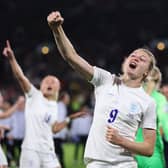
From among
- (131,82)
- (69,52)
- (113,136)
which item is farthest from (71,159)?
(113,136)

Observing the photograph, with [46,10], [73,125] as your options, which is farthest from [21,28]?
[73,125]

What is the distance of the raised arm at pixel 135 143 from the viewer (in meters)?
5.02

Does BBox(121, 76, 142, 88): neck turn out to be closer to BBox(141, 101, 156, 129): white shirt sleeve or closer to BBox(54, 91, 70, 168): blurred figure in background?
BBox(141, 101, 156, 129): white shirt sleeve

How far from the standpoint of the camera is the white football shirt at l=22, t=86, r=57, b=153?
8.55 metres

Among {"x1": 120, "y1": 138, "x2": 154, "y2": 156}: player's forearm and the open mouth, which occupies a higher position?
the open mouth

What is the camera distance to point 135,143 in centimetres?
524

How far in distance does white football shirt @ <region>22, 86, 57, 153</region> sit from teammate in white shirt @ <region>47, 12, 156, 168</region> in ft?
10.4

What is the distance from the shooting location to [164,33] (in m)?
26.8

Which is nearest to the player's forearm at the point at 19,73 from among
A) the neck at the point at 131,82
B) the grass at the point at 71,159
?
the neck at the point at 131,82

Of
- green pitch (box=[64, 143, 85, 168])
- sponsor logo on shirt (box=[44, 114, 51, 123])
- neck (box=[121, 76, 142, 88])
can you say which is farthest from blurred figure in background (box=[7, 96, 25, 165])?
neck (box=[121, 76, 142, 88])

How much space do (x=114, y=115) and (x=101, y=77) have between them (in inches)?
12.8

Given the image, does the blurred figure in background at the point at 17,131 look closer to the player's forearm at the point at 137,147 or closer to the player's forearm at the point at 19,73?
the player's forearm at the point at 19,73

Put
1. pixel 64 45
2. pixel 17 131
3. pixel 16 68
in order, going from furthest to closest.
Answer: pixel 17 131, pixel 16 68, pixel 64 45

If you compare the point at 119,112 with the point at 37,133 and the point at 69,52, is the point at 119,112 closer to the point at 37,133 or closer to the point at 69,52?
the point at 69,52
